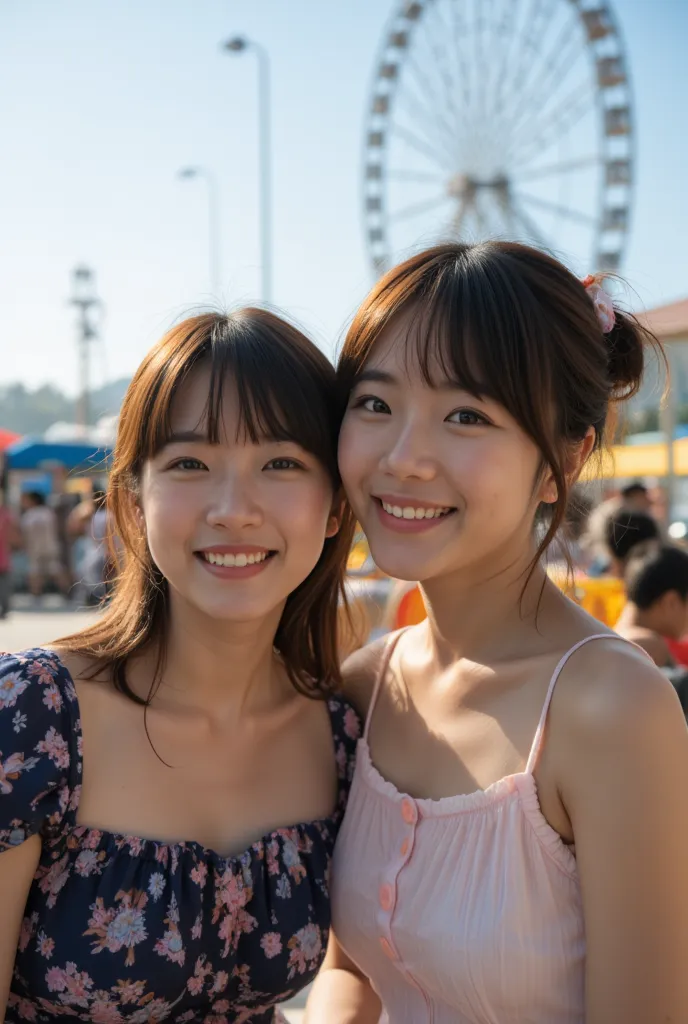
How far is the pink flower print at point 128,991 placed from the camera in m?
1.63

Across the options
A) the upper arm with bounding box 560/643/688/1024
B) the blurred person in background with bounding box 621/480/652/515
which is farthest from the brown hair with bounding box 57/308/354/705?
the blurred person in background with bounding box 621/480/652/515

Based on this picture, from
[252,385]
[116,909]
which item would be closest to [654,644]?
[252,385]

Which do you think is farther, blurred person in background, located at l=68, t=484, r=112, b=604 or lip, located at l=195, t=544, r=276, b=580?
blurred person in background, located at l=68, t=484, r=112, b=604

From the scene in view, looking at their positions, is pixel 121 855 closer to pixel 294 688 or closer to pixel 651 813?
pixel 294 688

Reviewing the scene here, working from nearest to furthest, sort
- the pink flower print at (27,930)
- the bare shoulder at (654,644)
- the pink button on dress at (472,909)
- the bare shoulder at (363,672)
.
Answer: the pink button on dress at (472,909) → the pink flower print at (27,930) → the bare shoulder at (363,672) → the bare shoulder at (654,644)

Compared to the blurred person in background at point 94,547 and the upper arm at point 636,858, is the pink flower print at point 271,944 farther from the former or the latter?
the blurred person in background at point 94,547

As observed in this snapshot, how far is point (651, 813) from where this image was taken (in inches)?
57.1

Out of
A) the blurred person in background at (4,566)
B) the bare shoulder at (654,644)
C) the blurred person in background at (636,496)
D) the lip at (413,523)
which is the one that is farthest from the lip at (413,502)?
the blurred person in background at (4,566)

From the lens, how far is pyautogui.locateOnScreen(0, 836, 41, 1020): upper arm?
162 cm

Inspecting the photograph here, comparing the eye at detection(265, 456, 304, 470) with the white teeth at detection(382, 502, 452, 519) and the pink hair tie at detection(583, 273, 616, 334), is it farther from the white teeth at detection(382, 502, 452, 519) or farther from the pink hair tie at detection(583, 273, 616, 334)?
the pink hair tie at detection(583, 273, 616, 334)

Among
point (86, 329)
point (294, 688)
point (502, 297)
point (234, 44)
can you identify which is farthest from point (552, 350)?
point (86, 329)

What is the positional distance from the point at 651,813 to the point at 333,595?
0.97 meters

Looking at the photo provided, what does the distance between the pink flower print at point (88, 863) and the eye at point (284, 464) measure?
69 centimetres

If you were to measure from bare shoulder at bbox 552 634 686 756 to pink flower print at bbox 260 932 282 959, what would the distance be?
604 mm
